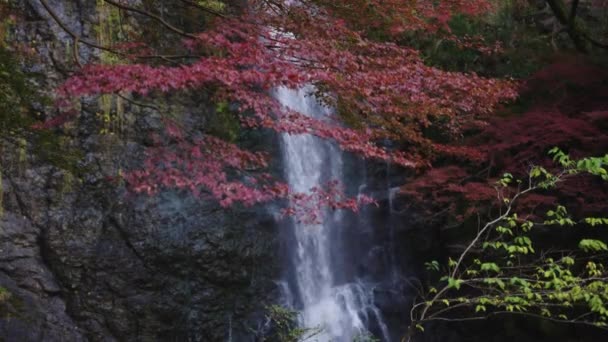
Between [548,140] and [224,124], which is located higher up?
[224,124]

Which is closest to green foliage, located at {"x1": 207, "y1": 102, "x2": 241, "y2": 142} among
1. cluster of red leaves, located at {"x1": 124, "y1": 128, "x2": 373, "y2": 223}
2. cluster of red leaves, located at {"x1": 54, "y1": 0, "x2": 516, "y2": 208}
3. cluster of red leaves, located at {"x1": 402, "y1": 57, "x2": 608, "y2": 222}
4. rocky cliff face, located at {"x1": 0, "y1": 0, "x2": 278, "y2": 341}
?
rocky cliff face, located at {"x1": 0, "y1": 0, "x2": 278, "y2": 341}

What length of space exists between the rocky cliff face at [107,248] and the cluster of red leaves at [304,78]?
3.07m

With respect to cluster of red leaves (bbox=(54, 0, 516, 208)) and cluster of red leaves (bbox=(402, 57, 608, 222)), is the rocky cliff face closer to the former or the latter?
cluster of red leaves (bbox=(54, 0, 516, 208))

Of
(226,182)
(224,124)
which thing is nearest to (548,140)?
(226,182)

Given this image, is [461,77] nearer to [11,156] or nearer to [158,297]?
[158,297]

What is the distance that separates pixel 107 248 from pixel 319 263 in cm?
367

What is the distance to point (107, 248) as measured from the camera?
841 centimetres

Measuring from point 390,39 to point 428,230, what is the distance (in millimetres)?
3397

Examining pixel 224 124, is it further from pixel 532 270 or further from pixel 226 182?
pixel 532 270

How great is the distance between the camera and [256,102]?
14.1 feet

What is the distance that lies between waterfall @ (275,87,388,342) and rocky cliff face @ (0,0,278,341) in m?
0.65

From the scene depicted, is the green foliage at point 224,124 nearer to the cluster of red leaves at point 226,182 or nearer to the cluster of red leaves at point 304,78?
the cluster of red leaves at point 304,78

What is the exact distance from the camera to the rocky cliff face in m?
7.80

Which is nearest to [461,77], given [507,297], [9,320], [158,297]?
[507,297]
